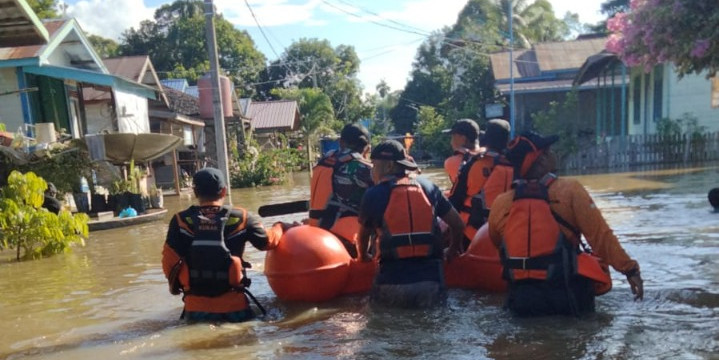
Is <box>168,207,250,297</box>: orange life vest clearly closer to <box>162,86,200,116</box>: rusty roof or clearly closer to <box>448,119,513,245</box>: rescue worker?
<box>448,119,513,245</box>: rescue worker

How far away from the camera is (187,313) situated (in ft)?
16.6

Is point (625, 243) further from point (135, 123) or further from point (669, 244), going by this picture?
point (135, 123)

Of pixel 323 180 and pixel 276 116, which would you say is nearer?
pixel 323 180

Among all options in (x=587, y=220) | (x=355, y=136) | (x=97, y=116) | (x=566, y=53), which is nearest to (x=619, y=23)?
(x=355, y=136)

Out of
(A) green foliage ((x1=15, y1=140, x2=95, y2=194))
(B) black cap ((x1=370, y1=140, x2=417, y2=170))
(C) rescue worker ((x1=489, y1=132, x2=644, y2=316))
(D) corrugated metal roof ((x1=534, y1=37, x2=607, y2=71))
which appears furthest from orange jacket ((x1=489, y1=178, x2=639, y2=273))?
(D) corrugated metal roof ((x1=534, y1=37, x2=607, y2=71))

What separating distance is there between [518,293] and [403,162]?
133 cm

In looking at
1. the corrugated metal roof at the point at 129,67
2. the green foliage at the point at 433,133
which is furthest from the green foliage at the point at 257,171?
the green foliage at the point at 433,133

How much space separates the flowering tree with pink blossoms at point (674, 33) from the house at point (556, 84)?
41.8ft

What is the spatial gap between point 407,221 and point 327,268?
992 millimetres

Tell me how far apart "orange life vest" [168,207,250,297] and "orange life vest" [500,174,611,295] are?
2018 millimetres

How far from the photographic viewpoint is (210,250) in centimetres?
468

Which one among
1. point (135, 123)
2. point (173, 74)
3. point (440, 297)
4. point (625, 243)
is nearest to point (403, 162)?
point (440, 297)

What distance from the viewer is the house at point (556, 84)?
995 inches

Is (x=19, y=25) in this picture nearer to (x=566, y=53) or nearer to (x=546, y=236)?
(x=546, y=236)
